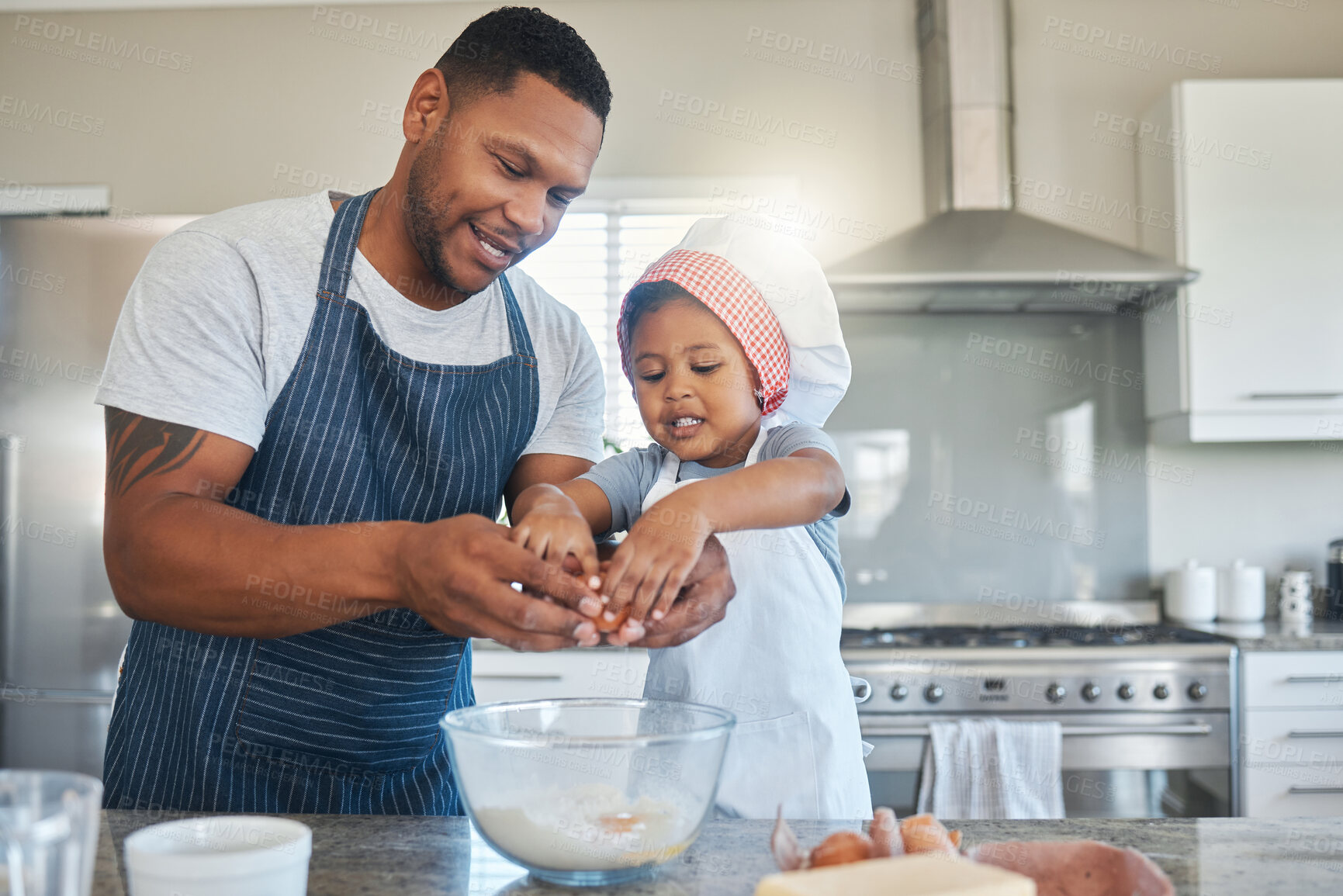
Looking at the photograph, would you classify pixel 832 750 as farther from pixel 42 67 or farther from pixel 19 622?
pixel 42 67

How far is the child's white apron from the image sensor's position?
41.8 inches

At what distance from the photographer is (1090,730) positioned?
93.0 inches

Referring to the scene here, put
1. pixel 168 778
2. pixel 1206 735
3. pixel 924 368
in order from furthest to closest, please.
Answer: pixel 924 368 < pixel 1206 735 < pixel 168 778

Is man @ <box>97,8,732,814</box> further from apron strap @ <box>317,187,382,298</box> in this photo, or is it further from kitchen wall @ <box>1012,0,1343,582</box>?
kitchen wall @ <box>1012,0,1343,582</box>

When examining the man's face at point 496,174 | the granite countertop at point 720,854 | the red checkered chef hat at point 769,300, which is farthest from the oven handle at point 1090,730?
the man's face at point 496,174

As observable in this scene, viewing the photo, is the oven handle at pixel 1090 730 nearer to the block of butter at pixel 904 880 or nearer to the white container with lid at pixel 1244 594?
the white container with lid at pixel 1244 594

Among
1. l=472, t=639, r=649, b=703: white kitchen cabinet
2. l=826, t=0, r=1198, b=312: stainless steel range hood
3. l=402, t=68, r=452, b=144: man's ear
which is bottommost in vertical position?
l=472, t=639, r=649, b=703: white kitchen cabinet

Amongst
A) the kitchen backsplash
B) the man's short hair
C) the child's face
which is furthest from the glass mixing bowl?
the kitchen backsplash

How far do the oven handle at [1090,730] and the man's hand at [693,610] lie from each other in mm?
1542

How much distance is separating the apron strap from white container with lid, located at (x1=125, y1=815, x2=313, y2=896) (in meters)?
0.64

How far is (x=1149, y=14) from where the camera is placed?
3.16 metres

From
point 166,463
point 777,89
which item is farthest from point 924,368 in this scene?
point 166,463

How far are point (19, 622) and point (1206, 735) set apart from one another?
10.2 feet

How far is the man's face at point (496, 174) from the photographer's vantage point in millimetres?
1070
